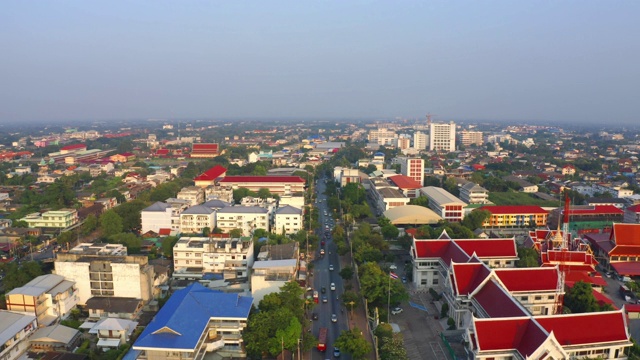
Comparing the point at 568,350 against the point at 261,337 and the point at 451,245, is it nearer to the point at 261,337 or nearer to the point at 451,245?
the point at 451,245

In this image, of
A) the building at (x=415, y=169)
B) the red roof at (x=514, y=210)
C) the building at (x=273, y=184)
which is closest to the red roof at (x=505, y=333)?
the red roof at (x=514, y=210)

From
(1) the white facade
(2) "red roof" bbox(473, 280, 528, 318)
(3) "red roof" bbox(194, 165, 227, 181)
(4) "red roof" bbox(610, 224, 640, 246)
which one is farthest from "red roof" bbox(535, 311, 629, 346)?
(3) "red roof" bbox(194, 165, 227, 181)

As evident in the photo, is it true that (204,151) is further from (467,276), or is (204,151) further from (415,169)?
(467,276)

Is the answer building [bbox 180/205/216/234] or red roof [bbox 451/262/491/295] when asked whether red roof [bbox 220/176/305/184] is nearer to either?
building [bbox 180/205/216/234]

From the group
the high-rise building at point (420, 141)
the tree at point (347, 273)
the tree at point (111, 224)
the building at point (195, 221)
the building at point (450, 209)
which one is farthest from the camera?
the high-rise building at point (420, 141)

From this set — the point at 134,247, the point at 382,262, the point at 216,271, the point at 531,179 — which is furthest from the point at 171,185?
the point at 531,179

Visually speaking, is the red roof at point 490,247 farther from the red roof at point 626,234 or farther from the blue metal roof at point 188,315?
the blue metal roof at point 188,315

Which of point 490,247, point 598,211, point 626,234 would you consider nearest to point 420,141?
point 598,211
